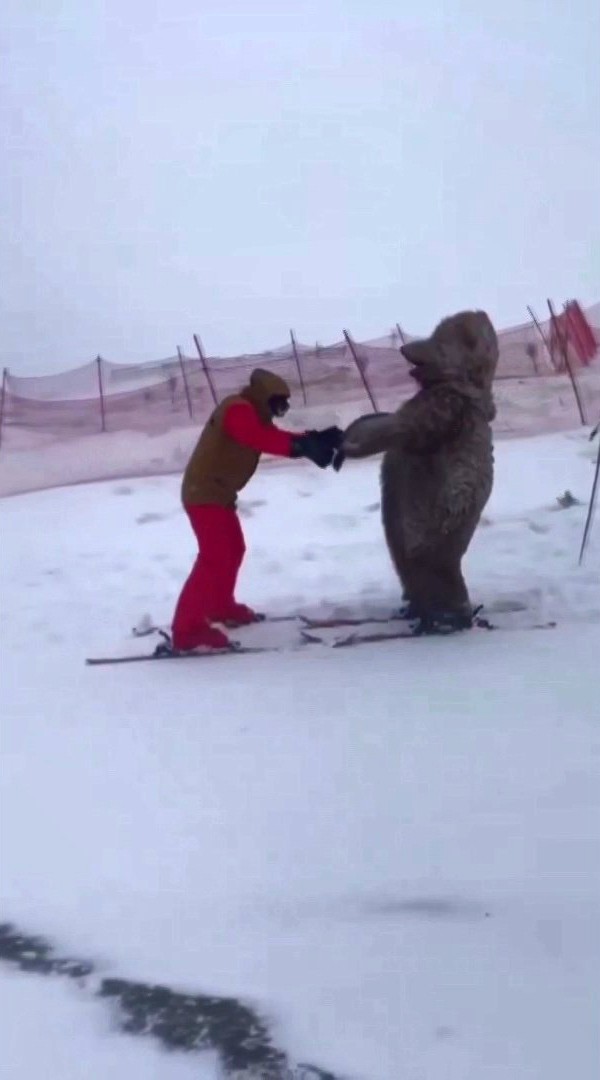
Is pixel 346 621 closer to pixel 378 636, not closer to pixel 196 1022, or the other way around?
pixel 378 636

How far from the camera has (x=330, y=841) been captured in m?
2.73

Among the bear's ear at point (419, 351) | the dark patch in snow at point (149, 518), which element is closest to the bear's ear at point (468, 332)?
the bear's ear at point (419, 351)

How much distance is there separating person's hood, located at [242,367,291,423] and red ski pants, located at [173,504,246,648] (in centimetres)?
39

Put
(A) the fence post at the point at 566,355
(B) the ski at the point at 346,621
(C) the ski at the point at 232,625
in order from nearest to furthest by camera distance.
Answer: (B) the ski at the point at 346,621 < (C) the ski at the point at 232,625 < (A) the fence post at the point at 566,355

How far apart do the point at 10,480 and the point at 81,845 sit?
6084mm

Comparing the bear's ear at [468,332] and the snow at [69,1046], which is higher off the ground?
the bear's ear at [468,332]

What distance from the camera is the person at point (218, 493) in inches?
186

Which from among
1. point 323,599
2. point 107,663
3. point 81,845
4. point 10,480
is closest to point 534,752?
point 81,845

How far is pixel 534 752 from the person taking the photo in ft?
10.5

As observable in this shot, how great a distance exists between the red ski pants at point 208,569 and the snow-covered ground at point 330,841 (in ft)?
0.76

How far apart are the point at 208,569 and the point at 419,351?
1110mm

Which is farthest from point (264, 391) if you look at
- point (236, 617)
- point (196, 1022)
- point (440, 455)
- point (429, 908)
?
point (196, 1022)

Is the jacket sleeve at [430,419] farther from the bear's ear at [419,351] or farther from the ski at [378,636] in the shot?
the ski at [378,636]

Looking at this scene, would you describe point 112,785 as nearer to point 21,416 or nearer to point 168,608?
point 168,608
